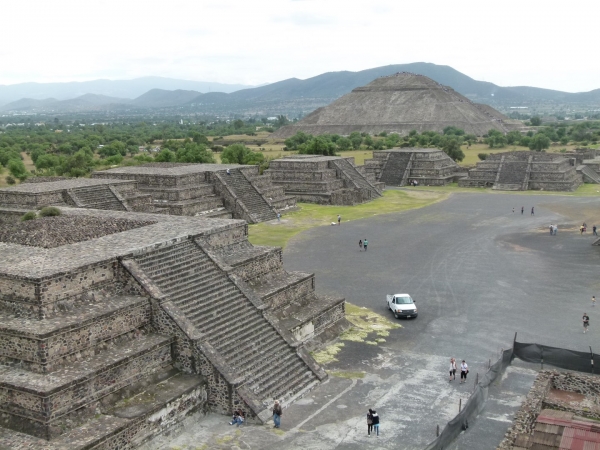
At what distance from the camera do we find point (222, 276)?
19.0 meters

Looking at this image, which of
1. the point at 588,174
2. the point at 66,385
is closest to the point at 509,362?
the point at 66,385

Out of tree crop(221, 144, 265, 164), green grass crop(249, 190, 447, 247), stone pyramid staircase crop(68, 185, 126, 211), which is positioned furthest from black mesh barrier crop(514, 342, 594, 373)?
tree crop(221, 144, 265, 164)

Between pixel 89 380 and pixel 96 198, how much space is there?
21658 millimetres

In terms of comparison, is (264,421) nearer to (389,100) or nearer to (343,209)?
(343,209)

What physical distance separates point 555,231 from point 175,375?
1239 inches

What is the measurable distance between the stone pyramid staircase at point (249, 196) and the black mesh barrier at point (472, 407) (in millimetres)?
27628

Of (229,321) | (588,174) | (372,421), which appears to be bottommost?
(588,174)

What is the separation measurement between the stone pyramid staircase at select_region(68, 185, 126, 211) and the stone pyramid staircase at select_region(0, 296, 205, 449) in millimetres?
18137

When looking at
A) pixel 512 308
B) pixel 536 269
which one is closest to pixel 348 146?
pixel 536 269

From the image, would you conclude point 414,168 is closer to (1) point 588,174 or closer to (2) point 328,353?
(1) point 588,174

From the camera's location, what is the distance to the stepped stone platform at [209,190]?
41375 mm

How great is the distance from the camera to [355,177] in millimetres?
59656

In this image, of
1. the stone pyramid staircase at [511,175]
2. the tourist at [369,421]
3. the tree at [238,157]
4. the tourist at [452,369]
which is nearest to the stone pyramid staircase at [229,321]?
the tourist at [369,421]

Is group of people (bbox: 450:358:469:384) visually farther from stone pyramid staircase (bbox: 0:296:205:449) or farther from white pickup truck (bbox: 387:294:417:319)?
stone pyramid staircase (bbox: 0:296:205:449)
